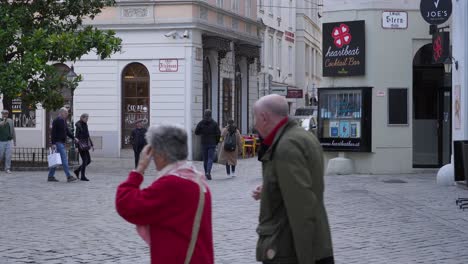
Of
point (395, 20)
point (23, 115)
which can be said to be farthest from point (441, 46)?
point (23, 115)

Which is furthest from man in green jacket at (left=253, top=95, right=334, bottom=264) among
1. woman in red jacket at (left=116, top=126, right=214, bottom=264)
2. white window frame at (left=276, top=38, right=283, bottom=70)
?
white window frame at (left=276, top=38, right=283, bottom=70)

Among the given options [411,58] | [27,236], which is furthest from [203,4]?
[27,236]

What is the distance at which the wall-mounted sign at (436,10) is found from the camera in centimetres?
2031

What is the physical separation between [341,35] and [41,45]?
26.3 feet

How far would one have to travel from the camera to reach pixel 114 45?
25.3m

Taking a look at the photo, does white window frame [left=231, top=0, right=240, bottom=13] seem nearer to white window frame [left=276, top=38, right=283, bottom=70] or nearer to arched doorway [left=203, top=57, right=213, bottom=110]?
arched doorway [left=203, top=57, right=213, bottom=110]

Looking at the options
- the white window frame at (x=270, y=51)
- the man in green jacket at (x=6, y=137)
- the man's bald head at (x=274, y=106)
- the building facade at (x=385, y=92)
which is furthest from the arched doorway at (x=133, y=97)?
the man's bald head at (x=274, y=106)

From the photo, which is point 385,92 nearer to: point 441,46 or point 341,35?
point 341,35

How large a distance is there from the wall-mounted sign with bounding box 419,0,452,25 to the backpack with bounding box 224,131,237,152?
5.67 m

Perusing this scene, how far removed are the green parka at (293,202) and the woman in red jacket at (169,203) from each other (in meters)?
0.44

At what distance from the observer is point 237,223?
42.5ft

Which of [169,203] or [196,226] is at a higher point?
[169,203]

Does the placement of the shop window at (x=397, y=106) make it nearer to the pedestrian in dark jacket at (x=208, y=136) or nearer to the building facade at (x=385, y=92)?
the building facade at (x=385, y=92)

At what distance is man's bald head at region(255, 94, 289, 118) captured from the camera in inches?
204
